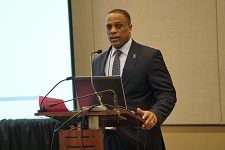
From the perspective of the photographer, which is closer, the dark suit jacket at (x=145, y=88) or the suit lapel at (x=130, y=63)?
the dark suit jacket at (x=145, y=88)

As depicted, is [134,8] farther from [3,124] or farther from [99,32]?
[3,124]

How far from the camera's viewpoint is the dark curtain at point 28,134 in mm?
3713

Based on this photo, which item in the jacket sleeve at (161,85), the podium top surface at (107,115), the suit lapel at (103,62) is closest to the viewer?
the podium top surface at (107,115)

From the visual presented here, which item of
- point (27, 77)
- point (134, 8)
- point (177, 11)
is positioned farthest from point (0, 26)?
point (177, 11)

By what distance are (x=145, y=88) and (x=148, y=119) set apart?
0.51 metres

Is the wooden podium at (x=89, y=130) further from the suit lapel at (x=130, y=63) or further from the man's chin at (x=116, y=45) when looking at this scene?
the man's chin at (x=116, y=45)

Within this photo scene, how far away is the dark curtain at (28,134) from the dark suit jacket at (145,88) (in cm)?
154

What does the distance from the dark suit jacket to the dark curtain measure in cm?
154

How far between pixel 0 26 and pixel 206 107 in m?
2.31

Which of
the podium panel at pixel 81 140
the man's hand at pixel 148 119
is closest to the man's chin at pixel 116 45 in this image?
the man's hand at pixel 148 119

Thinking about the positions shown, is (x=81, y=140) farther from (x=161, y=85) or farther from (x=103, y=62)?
(x=103, y=62)

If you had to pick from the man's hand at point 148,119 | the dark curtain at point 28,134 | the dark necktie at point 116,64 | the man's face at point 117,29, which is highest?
the man's face at point 117,29

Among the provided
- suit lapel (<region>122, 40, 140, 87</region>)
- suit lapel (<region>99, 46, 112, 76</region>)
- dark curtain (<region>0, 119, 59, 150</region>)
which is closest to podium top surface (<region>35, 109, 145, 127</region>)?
suit lapel (<region>122, 40, 140, 87</region>)

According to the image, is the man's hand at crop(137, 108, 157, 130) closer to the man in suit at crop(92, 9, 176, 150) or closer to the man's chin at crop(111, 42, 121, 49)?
the man in suit at crop(92, 9, 176, 150)
